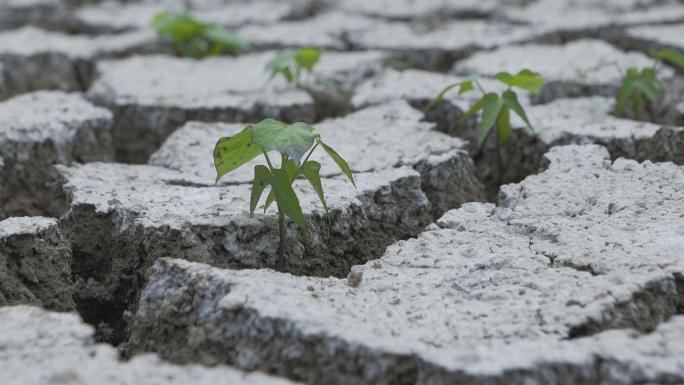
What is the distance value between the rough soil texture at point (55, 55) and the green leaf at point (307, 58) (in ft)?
2.49

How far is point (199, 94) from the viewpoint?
2.26 metres

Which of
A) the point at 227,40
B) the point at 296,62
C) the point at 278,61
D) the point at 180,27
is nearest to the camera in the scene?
the point at 278,61

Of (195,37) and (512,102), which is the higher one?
(512,102)

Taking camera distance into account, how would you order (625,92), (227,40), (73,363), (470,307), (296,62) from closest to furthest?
(73,363) → (470,307) → (625,92) → (296,62) → (227,40)

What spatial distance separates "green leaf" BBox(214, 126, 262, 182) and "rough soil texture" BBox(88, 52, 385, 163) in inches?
32.1

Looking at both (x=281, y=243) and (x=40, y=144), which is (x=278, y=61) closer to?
(x=40, y=144)

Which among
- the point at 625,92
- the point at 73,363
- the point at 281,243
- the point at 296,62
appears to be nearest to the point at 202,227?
the point at 281,243

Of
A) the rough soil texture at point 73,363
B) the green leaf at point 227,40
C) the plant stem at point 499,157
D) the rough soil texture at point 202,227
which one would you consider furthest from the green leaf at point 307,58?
the rough soil texture at point 73,363

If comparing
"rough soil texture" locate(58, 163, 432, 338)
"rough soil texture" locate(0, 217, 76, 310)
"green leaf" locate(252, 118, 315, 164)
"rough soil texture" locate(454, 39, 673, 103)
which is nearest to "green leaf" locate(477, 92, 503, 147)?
"rough soil texture" locate(58, 163, 432, 338)

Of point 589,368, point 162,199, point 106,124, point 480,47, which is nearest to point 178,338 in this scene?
point 162,199

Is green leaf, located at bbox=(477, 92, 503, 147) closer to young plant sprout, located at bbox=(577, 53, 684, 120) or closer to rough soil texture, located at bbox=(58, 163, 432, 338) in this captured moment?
rough soil texture, located at bbox=(58, 163, 432, 338)

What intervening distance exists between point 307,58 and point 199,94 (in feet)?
0.98

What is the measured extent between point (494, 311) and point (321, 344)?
0.80 ft

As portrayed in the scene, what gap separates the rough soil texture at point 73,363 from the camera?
0.97 metres
